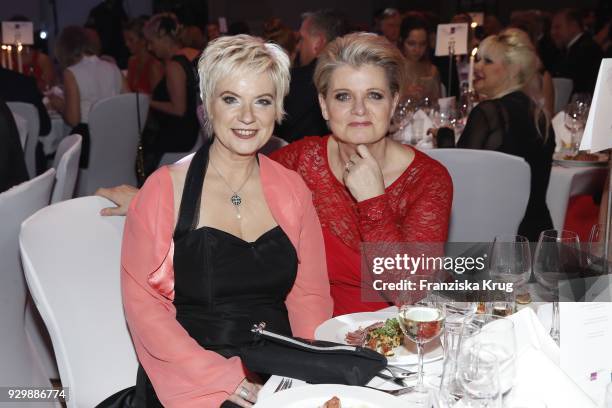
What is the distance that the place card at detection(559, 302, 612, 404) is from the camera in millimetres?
1378

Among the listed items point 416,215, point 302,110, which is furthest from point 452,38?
point 416,215

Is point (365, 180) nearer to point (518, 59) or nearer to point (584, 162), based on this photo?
point (518, 59)

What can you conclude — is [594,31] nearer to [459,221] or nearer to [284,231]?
[459,221]

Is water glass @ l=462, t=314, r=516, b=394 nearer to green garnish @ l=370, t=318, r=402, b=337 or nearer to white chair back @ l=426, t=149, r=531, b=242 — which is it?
green garnish @ l=370, t=318, r=402, b=337

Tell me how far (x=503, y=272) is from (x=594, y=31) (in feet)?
36.1

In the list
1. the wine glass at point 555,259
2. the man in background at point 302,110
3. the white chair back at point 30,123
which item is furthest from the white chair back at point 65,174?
the wine glass at point 555,259

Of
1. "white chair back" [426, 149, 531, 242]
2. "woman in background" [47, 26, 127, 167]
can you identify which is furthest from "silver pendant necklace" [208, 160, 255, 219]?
"woman in background" [47, 26, 127, 167]

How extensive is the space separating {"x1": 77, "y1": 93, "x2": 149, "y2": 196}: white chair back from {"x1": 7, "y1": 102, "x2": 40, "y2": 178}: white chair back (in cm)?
39

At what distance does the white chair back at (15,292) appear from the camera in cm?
215

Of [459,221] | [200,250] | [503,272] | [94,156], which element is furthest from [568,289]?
[94,156]

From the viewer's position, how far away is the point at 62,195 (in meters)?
3.20

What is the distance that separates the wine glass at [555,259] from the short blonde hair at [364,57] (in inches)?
37.3

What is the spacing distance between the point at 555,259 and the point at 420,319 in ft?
1.45

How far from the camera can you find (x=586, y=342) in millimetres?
1391
